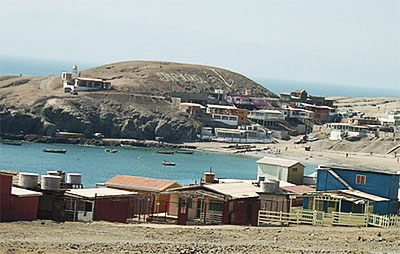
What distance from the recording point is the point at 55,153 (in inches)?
2813

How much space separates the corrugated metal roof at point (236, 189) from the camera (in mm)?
24375

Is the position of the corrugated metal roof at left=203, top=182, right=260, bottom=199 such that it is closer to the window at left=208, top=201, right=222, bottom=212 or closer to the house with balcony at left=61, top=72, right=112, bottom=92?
the window at left=208, top=201, right=222, bottom=212

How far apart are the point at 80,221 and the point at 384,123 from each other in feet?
235

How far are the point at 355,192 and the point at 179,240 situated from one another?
34.0 feet

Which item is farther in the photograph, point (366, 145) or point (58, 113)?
point (58, 113)

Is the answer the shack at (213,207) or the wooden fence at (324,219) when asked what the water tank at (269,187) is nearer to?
the shack at (213,207)

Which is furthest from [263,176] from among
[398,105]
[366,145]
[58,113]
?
[398,105]

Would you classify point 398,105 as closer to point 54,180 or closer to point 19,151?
point 19,151

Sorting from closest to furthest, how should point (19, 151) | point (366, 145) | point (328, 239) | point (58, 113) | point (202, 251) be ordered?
point (202, 251)
point (328, 239)
point (19, 151)
point (366, 145)
point (58, 113)

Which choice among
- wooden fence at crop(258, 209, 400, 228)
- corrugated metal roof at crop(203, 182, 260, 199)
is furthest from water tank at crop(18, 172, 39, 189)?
wooden fence at crop(258, 209, 400, 228)

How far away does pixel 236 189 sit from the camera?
25547 mm

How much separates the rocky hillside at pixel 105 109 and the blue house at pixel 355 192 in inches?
2363

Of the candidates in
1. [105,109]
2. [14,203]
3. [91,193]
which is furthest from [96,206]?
[105,109]

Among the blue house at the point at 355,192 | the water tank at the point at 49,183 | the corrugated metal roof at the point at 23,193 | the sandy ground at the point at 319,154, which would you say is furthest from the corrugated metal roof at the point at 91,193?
the sandy ground at the point at 319,154
